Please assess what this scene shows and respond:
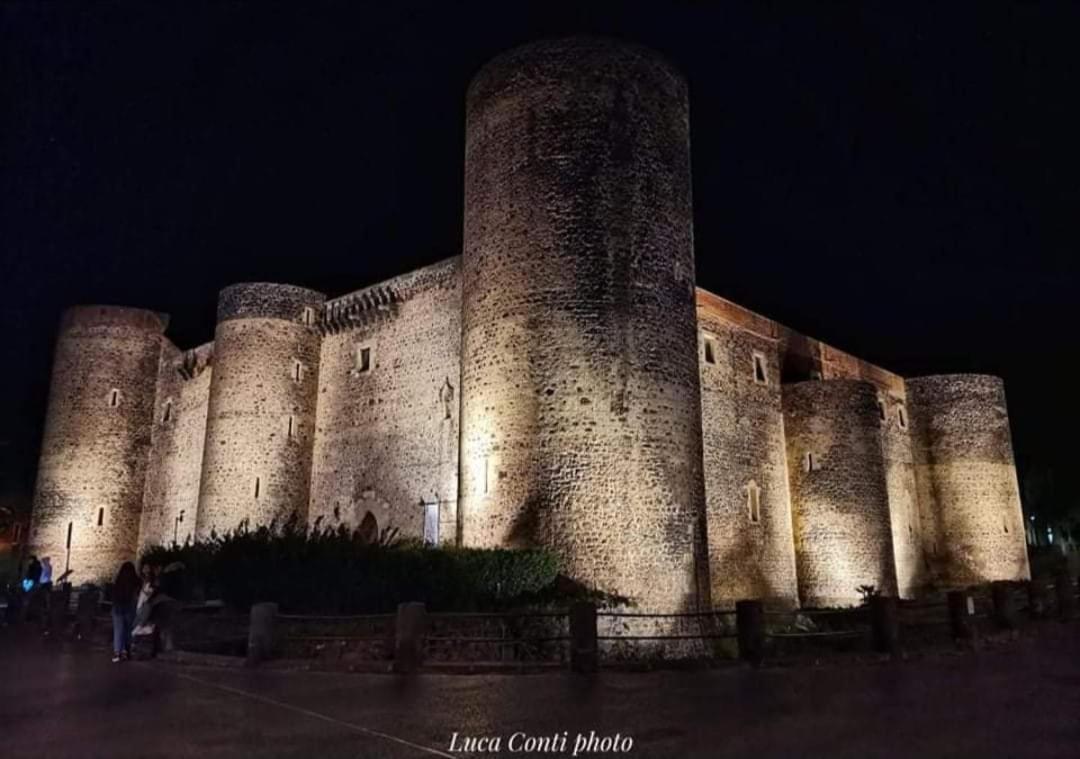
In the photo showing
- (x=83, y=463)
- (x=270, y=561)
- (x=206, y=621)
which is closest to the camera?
(x=206, y=621)

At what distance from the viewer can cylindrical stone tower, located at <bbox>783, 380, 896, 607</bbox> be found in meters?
23.3

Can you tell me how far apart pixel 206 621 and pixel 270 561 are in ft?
4.80

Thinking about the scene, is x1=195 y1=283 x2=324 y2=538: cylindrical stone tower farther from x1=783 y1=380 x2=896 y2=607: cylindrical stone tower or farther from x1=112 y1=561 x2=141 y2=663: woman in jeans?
x1=783 y1=380 x2=896 y2=607: cylindrical stone tower

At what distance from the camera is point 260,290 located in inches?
997

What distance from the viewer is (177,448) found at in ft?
96.5

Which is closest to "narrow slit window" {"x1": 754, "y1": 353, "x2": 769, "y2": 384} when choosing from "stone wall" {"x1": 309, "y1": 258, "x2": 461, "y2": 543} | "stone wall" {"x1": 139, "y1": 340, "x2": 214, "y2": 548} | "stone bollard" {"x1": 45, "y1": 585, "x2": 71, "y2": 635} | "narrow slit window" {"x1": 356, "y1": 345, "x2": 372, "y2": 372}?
"stone wall" {"x1": 309, "y1": 258, "x2": 461, "y2": 543}

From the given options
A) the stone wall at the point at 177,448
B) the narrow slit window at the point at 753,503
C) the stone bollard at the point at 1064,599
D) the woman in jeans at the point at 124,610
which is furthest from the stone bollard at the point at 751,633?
the stone wall at the point at 177,448

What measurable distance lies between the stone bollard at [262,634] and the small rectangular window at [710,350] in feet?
48.6

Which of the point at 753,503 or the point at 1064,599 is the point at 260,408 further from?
the point at 1064,599

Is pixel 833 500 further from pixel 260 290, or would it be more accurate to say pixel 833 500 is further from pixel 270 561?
pixel 260 290

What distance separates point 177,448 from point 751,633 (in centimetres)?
2403

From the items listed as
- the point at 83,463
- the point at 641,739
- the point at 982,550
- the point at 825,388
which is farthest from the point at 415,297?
the point at 982,550

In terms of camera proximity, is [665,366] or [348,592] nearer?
[348,592]

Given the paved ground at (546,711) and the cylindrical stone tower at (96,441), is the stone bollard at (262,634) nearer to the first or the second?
the paved ground at (546,711)
